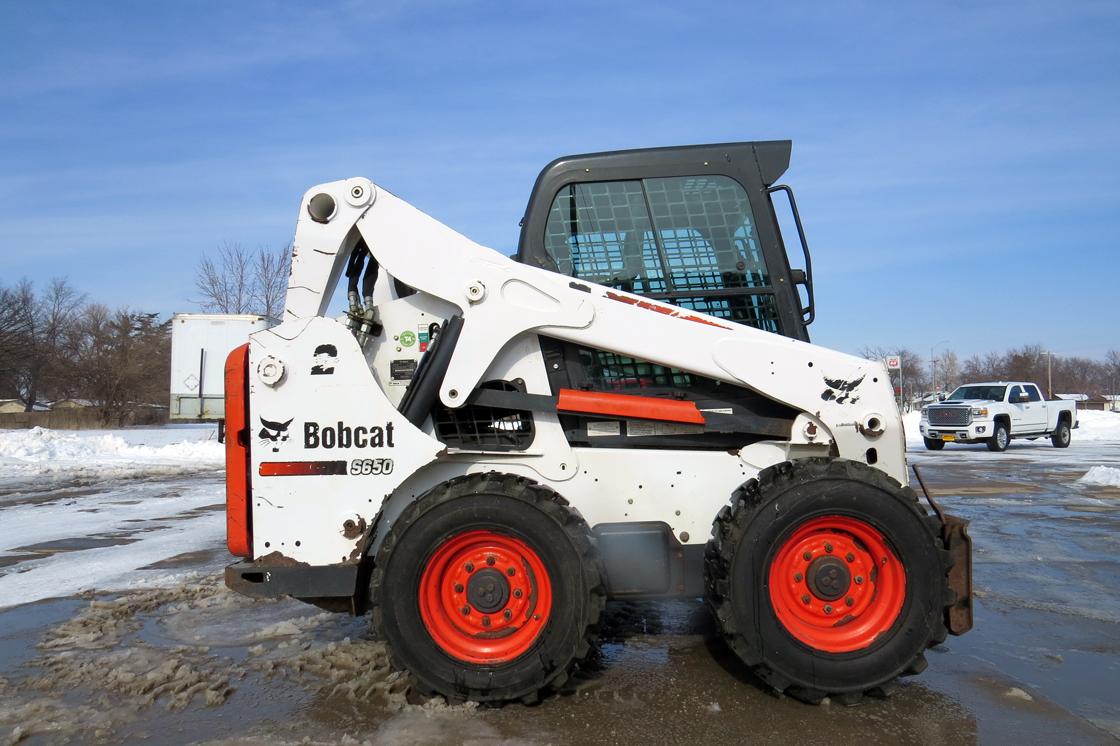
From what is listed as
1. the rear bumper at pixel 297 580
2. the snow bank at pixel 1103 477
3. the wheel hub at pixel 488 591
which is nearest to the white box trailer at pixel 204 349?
the rear bumper at pixel 297 580

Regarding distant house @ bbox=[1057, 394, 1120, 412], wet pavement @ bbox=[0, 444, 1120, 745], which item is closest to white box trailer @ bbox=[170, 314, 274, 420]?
wet pavement @ bbox=[0, 444, 1120, 745]

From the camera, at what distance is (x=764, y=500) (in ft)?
12.2

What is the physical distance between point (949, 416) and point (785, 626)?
20.9m

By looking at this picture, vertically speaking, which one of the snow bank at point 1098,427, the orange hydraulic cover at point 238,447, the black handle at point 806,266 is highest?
the black handle at point 806,266

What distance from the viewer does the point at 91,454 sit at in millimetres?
20656

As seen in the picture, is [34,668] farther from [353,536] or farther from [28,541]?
[28,541]

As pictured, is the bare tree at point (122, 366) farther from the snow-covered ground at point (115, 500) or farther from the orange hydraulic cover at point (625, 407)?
the orange hydraulic cover at point (625, 407)

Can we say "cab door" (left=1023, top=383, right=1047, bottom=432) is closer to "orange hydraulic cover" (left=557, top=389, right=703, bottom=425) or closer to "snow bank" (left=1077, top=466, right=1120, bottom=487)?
"snow bank" (left=1077, top=466, right=1120, bottom=487)

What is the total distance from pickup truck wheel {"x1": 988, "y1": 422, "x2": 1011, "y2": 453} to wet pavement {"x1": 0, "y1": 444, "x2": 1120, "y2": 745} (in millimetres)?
17204

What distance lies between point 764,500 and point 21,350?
4640cm

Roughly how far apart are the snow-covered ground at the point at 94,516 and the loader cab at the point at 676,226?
15.6 ft

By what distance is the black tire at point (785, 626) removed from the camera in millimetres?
3645

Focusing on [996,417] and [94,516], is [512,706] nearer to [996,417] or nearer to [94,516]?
[94,516]

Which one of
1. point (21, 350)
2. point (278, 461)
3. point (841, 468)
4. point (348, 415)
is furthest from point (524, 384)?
point (21, 350)
